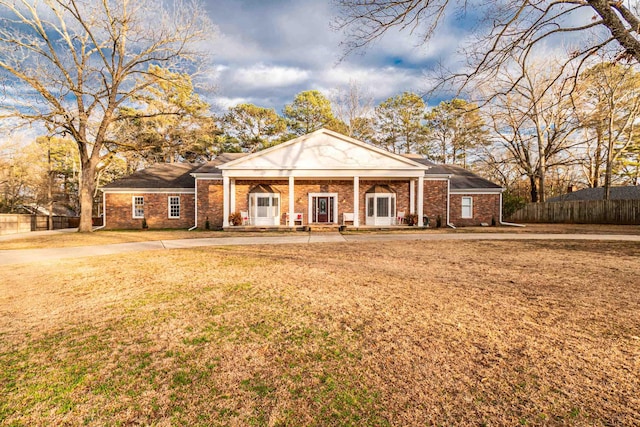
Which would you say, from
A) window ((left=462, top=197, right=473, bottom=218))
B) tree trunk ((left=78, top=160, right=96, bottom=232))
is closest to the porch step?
window ((left=462, top=197, right=473, bottom=218))

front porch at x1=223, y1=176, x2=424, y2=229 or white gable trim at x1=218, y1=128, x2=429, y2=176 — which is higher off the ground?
white gable trim at x1=218, y1=128, x2=429, y2=176

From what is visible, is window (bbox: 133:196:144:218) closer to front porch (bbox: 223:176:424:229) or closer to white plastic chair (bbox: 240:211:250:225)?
front porch (bbox: 223:176:424:229)

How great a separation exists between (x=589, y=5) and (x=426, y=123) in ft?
102

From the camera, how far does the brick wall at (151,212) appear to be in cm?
2136

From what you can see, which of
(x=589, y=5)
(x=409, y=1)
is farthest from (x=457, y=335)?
(x=589, y=5)

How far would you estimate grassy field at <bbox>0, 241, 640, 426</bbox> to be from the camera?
7.09 feet

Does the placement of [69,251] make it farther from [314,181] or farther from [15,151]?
[15,151]

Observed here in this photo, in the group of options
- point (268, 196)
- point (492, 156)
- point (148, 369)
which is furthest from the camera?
point (492, 156)

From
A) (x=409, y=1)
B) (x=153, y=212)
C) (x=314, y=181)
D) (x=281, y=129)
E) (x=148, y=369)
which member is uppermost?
(x=281, y=129)

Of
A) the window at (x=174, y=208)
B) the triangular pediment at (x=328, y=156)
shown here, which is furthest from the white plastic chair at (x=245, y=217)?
the window at (x=174, y=208)

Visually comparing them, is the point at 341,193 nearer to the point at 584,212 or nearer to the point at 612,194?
the point at 584,212

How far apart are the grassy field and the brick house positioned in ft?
44.0

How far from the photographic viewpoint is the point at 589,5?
7043 millimetres

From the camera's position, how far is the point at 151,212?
70.4 ft
